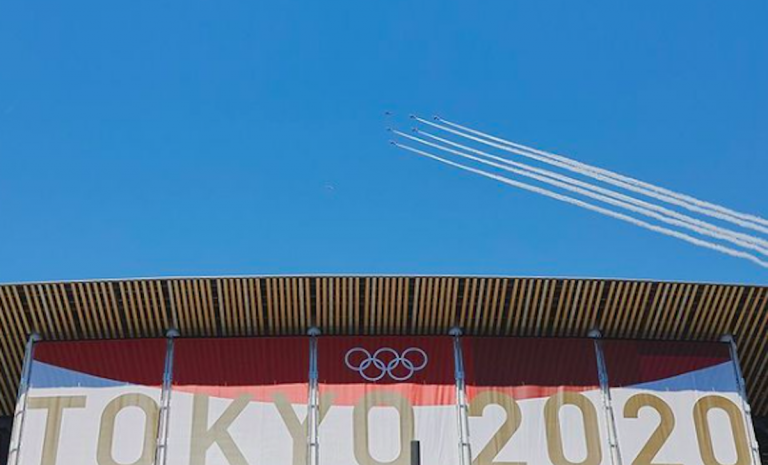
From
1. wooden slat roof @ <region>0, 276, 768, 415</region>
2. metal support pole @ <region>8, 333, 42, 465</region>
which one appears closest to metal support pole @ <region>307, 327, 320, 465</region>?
wooden slat roof @ <region>0, 276, 768, 415</region>

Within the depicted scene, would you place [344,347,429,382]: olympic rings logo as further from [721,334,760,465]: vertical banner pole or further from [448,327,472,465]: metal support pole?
[721,334,760,465]: vertical banner pole

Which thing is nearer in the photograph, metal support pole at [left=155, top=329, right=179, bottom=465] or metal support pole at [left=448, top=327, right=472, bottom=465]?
metal support pole at [left=155, top=329, right=179, bottom=465]

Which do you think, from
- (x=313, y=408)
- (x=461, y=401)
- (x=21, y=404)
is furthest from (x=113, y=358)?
(x=461, y=401)

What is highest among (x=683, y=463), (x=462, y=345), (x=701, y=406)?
(x=462, y=345)

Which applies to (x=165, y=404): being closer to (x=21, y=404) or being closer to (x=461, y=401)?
(x=21, y=404)

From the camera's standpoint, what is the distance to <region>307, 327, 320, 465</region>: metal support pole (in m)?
23.4

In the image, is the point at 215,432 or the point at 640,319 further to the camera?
the point at 640,319

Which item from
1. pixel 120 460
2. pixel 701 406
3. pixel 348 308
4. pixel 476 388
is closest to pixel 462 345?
pixel 476 388

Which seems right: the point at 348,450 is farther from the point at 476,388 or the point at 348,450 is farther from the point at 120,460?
the point at 120,460

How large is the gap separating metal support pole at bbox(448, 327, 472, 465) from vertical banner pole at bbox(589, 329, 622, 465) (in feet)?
11.7

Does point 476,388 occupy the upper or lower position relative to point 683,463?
upper

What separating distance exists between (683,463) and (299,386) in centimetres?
982

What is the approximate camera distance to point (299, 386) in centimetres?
2433

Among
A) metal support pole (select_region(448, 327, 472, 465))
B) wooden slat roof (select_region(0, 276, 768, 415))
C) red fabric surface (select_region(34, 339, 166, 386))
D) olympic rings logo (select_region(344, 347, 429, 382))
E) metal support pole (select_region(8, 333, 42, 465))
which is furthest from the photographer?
olympic rings logo (select_region(344, 347, 429, 382))
